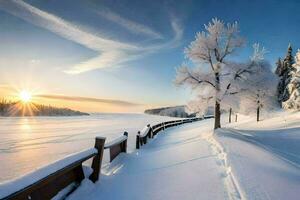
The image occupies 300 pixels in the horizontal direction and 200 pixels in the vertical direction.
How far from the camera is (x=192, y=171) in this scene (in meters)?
6.77

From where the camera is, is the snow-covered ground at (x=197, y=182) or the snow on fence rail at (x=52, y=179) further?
the snow-covered ground at (x=197, y=182)

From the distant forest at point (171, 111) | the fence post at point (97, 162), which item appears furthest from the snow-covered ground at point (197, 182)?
the distant forest at point (171, 111)

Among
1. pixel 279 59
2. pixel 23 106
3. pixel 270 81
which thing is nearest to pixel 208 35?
pixel 270 81

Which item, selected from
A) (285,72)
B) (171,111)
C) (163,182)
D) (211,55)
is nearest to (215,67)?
(211,55)

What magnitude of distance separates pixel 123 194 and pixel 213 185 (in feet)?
5.79

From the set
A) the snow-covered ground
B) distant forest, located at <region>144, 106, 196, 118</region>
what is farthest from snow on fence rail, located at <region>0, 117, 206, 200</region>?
distant forest, located at <region>144, 106, 196, 118</region>

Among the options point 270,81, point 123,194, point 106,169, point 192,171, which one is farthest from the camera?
point 270,81

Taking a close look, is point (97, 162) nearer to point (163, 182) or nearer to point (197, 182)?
point (163, 182)

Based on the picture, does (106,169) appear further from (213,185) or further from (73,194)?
(213,185)

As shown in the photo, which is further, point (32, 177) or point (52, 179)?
point (52, 179)

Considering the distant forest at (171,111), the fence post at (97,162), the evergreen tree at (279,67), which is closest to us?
the fence post at (97,162)

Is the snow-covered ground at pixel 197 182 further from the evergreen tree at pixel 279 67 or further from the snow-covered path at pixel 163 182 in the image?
the evergreen tree at pixel 279 67

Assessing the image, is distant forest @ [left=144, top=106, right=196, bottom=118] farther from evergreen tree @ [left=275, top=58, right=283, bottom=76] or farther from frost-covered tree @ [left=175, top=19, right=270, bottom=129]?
frost-covered tree @ [left=175, top=19, right=270, bottom=129]

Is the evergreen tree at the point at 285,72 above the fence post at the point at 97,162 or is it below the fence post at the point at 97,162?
above
